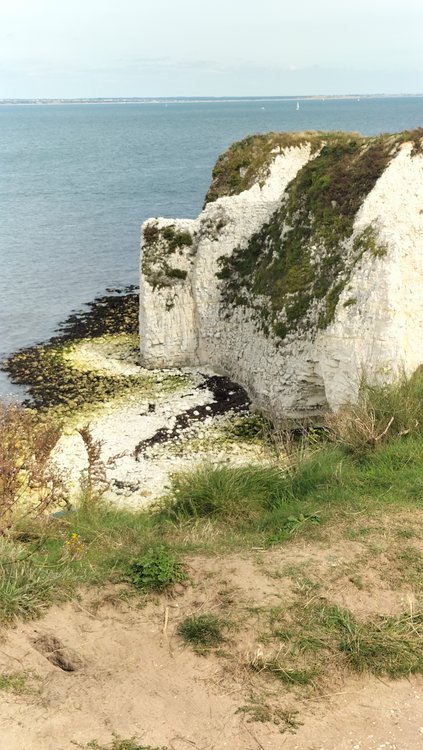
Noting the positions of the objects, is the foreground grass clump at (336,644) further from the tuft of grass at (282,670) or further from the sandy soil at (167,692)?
the sandy soil at (167,692)

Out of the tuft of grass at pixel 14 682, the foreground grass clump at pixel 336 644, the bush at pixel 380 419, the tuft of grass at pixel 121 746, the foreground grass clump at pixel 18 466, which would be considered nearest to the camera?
the tuft of grass at pixel 121 746

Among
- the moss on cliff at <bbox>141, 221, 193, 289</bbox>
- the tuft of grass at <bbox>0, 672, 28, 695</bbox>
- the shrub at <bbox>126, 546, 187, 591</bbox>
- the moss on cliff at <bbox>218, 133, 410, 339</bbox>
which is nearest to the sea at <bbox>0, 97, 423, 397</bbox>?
the moss on cliff at <bbox>141, 221, 193, 289</bbox>

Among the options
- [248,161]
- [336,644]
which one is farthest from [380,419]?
[248,161]

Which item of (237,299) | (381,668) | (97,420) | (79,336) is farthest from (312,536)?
(79,336)

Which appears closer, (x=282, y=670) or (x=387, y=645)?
(x=282, y=670)

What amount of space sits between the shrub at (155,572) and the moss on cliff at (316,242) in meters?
8.69

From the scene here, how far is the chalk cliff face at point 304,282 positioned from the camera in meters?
15.0

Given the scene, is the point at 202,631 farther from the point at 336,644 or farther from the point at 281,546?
the point at 281,546

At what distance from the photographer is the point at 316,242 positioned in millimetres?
16672

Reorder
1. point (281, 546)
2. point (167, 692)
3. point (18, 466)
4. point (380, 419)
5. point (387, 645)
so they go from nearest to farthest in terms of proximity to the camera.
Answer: point (167, 692) < point (387, 645) < point (281, 546) < point (18, 466) < point (380, 419)

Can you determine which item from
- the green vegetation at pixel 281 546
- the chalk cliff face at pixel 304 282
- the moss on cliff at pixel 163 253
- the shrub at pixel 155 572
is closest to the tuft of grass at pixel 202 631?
the green vegetation at pixel 281 546

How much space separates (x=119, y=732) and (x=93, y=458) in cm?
522

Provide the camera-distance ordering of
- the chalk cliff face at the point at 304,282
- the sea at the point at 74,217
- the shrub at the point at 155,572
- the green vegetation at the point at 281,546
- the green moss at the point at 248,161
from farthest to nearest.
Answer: the sea at the point at 74,217 < the green moss at the point at 248,161 < the chalk cliff face at the point at 304,282 < the shrub at the point at 155,572 < the green vegetation at the point at 281,546

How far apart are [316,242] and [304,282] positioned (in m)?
1.04
